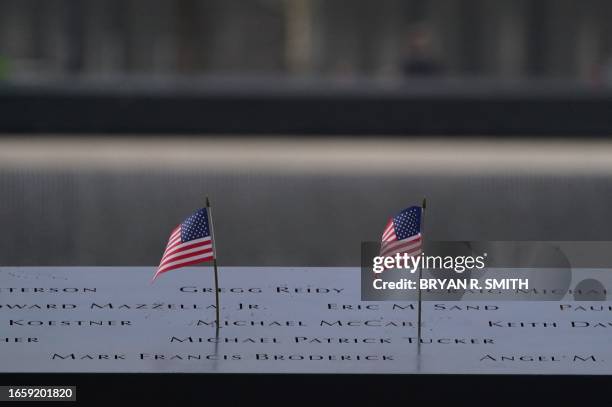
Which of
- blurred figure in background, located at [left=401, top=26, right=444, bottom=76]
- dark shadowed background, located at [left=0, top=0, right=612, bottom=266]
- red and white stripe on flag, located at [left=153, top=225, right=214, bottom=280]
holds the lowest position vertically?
red and white stripe on flag, located at [left=153, top=225, right=214, bottom=280]

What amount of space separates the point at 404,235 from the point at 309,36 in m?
7.07

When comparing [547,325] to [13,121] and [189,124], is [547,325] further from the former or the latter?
[13,121]

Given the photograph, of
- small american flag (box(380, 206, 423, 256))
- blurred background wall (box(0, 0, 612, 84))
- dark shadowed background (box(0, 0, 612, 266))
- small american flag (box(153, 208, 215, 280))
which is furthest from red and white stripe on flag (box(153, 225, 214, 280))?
blurred background wall (box(0, 0, 612, 84))

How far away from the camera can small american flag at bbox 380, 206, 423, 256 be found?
1.57 m

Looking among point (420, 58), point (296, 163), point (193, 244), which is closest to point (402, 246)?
point (193, 244)

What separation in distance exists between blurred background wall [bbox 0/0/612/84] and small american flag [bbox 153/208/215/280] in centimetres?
672

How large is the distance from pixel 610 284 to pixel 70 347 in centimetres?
97

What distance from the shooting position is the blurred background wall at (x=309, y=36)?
27.8ft

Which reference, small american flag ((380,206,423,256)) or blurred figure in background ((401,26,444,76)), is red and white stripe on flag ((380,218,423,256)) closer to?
small american flag ((380,206,423,256))

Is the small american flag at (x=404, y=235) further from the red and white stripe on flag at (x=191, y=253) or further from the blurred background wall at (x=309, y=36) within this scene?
the blurred background wall at (x=309, y=36)

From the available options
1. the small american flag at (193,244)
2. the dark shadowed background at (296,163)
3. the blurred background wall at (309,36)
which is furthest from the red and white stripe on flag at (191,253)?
the blurred background wall at (309,36)

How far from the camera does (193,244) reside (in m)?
1.68

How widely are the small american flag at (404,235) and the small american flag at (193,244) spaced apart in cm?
30
